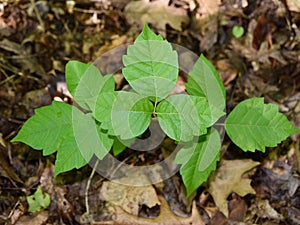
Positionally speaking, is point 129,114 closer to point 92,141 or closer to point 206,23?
point 92,141

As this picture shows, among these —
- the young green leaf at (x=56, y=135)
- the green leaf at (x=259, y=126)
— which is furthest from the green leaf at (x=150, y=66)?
the green leaf at (x=259, y=126)

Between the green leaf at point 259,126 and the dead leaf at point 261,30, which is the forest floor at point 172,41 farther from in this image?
the green leaf at point 259,126

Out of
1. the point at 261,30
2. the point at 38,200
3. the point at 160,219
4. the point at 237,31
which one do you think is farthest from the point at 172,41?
the point at 38,200

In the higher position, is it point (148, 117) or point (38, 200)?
point (148, 117)

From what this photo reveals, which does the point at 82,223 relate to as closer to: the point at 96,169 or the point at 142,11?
the point at 96,169

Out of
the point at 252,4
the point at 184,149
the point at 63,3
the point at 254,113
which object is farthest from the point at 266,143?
the point at 63,3

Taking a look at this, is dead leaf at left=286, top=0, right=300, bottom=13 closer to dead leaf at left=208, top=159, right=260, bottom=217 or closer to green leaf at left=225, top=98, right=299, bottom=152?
green leaf at left=225, top=98, right=299, bottom=152

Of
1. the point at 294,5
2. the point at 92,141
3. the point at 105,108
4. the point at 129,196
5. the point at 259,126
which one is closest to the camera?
the point at 105,108
